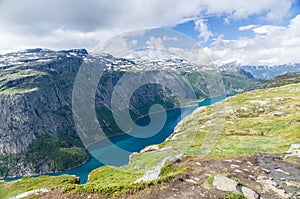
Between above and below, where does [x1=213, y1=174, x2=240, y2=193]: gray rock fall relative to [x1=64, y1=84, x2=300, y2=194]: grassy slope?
above

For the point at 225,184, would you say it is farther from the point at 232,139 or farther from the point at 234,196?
the point at 232,139

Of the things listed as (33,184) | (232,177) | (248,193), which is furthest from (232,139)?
(33,184)

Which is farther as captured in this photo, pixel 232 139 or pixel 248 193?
pixel 232 139

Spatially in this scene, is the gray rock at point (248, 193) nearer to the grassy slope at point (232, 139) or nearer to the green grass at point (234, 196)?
the green grass at point (234, 196)

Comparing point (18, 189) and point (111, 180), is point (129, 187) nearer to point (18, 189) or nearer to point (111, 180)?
point (111, 180)

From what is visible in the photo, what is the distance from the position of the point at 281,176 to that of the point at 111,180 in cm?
2413

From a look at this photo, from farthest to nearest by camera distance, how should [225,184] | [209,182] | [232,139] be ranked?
[232,139], [209,182], [225,184]

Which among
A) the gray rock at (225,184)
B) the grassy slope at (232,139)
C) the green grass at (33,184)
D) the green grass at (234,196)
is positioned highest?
the gray rock at (225,184)

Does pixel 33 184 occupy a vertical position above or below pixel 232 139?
above

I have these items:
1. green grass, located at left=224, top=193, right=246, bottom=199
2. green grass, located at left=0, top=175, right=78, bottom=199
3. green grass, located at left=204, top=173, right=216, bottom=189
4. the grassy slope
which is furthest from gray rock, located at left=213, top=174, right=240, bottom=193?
green grass, located at left=0, top=175, right=78, bottom=199

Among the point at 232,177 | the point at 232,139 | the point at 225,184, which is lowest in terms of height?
the point at 232,139

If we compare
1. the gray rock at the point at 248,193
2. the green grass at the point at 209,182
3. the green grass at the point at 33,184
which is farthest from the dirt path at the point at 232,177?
the green grass at the point at 33,184

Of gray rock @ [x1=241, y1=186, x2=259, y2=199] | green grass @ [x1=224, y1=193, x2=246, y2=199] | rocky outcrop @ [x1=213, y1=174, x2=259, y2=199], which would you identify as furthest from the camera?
rocky outcrop @ [x1=213, y1=174, x2=259, y2=199]

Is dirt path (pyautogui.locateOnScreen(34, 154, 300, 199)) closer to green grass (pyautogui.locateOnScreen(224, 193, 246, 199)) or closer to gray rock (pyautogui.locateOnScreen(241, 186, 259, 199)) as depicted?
green grass (pyautogui.locateOnScreen(224, 193, 246, 199))
